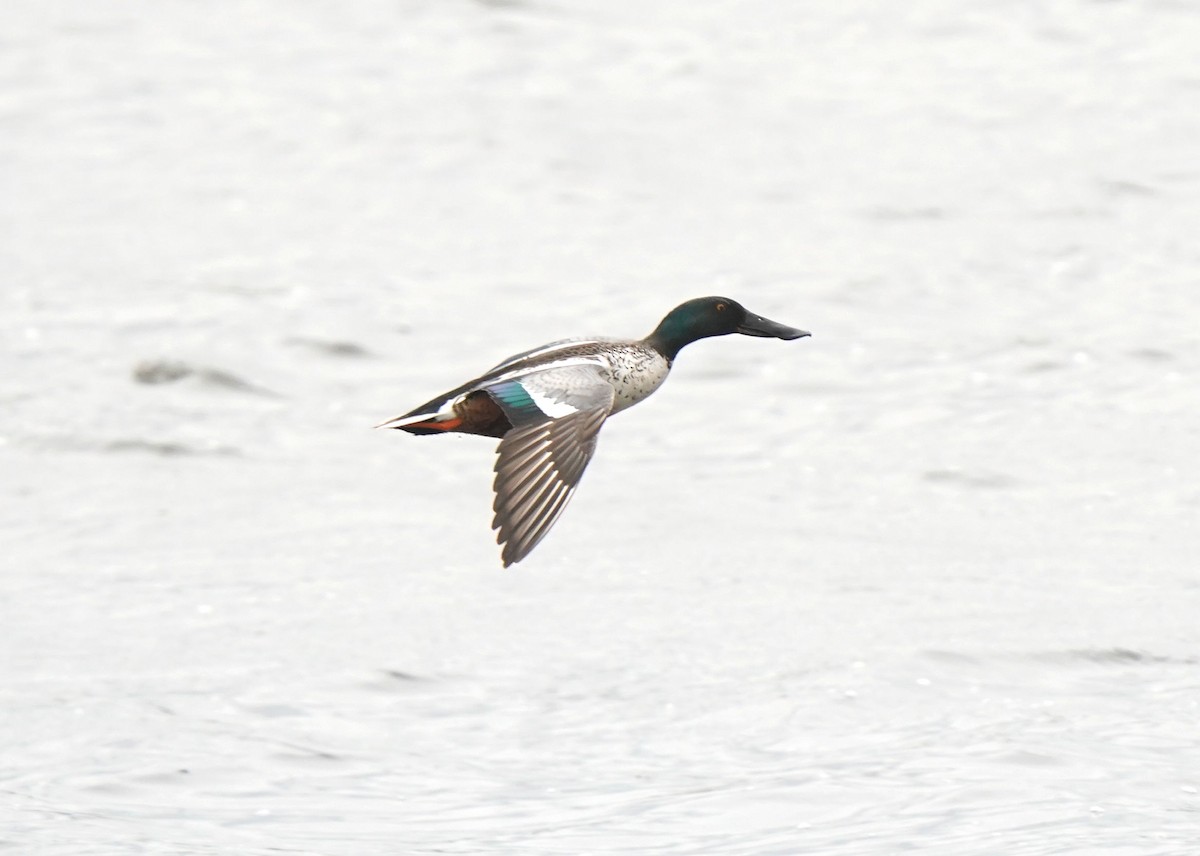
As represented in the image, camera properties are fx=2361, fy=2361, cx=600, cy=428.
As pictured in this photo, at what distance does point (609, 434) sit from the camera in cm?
1410

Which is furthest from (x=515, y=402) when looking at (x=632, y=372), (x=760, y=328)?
(x=760, y=328)

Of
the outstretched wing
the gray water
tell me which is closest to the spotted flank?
the outstretched wing

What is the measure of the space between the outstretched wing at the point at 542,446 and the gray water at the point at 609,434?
74.1 inches

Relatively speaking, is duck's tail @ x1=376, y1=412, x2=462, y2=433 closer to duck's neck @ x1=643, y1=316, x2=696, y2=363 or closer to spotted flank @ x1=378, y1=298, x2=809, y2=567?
spotted flank @ x1=378, y1=298, x2=809, y2=567

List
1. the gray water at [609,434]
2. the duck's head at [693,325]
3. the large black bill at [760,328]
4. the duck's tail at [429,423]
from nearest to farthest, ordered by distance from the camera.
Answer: the duck's tail at [429,423] → the duck's head at [693,325] → the large black bill at [760,328] → the gray water at [609,434]

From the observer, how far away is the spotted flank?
6.86 metres

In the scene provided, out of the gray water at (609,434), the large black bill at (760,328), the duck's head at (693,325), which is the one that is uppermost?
the duck's head at (693,325)

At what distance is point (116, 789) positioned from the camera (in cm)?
953

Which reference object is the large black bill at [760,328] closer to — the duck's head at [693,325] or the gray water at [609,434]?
the duck's head at [693,325]

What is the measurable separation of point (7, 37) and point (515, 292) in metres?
8.21

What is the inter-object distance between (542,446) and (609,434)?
6.96 meters

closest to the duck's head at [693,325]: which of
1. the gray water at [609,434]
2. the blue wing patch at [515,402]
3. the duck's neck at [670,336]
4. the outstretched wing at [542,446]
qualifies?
the duck's neck at [670,336]

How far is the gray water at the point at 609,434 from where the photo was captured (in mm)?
9508

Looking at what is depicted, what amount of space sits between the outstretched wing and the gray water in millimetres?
1881
